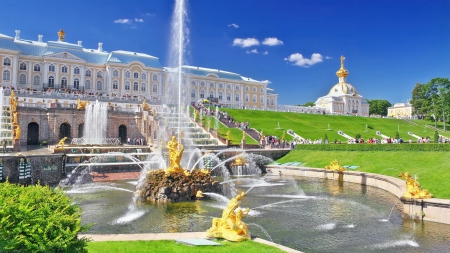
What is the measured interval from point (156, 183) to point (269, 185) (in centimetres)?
850

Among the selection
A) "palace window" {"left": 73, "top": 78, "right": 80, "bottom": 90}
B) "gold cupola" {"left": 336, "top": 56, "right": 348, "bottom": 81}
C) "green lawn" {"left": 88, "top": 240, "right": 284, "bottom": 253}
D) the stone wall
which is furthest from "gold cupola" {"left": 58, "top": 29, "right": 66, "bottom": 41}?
"gold cupola" {"left": 336, "top": 56, "right": 348, "bottom": 81}

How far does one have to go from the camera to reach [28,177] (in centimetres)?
2267

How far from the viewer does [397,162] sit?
23.3 m

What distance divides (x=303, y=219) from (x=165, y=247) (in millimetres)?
6594

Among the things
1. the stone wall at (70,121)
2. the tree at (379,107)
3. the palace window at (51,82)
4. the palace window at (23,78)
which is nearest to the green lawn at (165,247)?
the stone wall at (70,121)

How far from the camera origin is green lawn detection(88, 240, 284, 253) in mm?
7938

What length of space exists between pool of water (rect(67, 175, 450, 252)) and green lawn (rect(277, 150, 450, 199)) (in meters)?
2.10

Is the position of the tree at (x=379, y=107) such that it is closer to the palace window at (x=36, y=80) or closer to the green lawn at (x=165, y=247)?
the palace window at (x=36, y=80)

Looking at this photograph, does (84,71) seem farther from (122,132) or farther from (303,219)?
(303,219)

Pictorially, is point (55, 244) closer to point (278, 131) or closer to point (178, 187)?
point (178, 187)

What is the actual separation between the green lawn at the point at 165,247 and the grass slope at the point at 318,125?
1509 inches

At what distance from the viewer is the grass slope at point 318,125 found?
51.0 metres

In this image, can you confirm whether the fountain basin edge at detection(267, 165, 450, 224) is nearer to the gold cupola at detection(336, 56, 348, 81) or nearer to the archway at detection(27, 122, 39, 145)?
the archway at detection(27, 122, 39, 145)

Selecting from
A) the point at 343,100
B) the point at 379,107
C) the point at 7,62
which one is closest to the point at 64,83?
the point at 7,62
